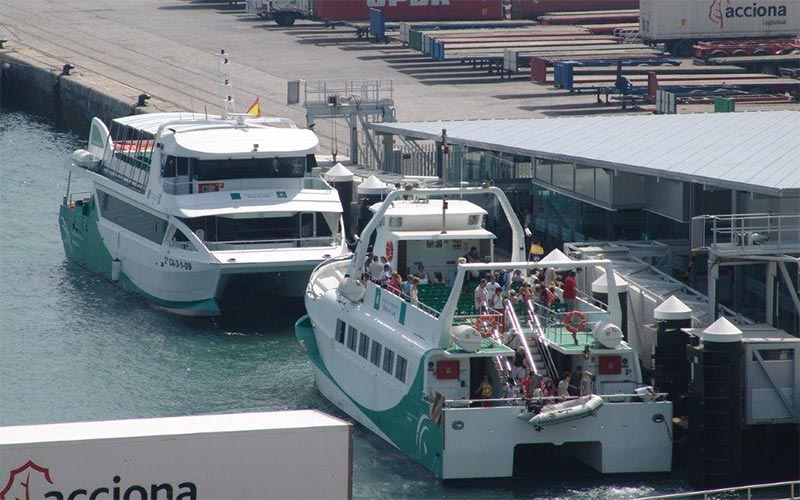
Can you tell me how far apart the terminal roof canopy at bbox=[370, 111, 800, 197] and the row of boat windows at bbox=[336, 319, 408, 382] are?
8.12 m

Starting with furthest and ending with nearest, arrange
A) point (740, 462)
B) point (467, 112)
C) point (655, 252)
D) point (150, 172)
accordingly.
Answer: point (467, 112) → point (150, 172) → point (655, 252) → point (740, 462)

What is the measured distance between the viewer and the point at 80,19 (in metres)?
109

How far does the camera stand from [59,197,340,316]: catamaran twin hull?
149 ft

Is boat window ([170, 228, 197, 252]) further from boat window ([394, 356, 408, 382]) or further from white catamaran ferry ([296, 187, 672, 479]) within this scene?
boat window ([394, 356, 408, 382])

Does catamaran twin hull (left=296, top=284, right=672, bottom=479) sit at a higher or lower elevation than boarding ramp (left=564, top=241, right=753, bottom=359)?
lower

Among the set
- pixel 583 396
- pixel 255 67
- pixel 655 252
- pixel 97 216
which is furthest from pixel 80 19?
pixel 583 396

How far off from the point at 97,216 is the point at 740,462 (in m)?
27.0

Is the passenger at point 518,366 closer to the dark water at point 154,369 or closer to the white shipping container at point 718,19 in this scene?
the dark water at point 154,369

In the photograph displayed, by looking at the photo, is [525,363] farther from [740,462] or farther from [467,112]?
[467,112]

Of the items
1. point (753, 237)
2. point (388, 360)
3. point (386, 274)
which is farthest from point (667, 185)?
point (388, 360)

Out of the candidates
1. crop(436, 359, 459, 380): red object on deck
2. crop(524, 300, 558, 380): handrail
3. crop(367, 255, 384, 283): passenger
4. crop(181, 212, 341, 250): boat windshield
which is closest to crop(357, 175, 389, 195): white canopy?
crop(181, 212, 341, 250): boat windshield

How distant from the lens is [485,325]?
33.6 m

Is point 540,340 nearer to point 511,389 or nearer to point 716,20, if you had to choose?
point 511,389

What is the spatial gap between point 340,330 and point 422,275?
223 centimetres
